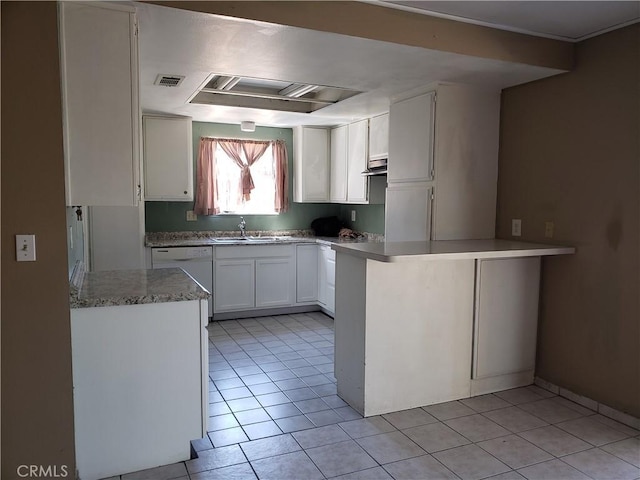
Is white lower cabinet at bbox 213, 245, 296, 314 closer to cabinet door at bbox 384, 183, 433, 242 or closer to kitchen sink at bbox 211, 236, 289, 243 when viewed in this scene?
kitchen sink at bbox 211, 236, 289, 243

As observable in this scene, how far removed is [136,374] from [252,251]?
2932mm

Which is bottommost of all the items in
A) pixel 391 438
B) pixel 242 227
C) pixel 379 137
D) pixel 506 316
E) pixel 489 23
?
pixel 391 438

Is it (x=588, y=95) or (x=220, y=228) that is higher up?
(x=588, y=95)

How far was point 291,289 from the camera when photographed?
5.38m

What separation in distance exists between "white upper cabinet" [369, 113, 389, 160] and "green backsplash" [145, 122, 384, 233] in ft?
2.51

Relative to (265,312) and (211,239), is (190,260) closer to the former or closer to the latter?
(211,239)

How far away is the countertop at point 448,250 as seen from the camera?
2639 mm

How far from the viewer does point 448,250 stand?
9.41 ft

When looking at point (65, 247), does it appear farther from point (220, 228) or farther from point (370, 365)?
point (220, 228)

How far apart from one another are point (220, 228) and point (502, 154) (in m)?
3.35

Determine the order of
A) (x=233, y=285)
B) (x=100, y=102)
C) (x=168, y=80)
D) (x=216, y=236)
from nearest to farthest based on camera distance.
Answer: (x=100, y=102) < (x=168, y=80) < (x=233, y=285) < (x=216, y=236)

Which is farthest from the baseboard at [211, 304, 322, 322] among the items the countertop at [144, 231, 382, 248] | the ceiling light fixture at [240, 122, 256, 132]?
the ceiling light fixture at [240, 122, 256, 132]

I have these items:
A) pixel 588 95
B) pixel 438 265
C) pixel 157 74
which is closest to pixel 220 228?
pixel 157 74

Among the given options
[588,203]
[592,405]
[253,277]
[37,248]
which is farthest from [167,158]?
[592,405]
